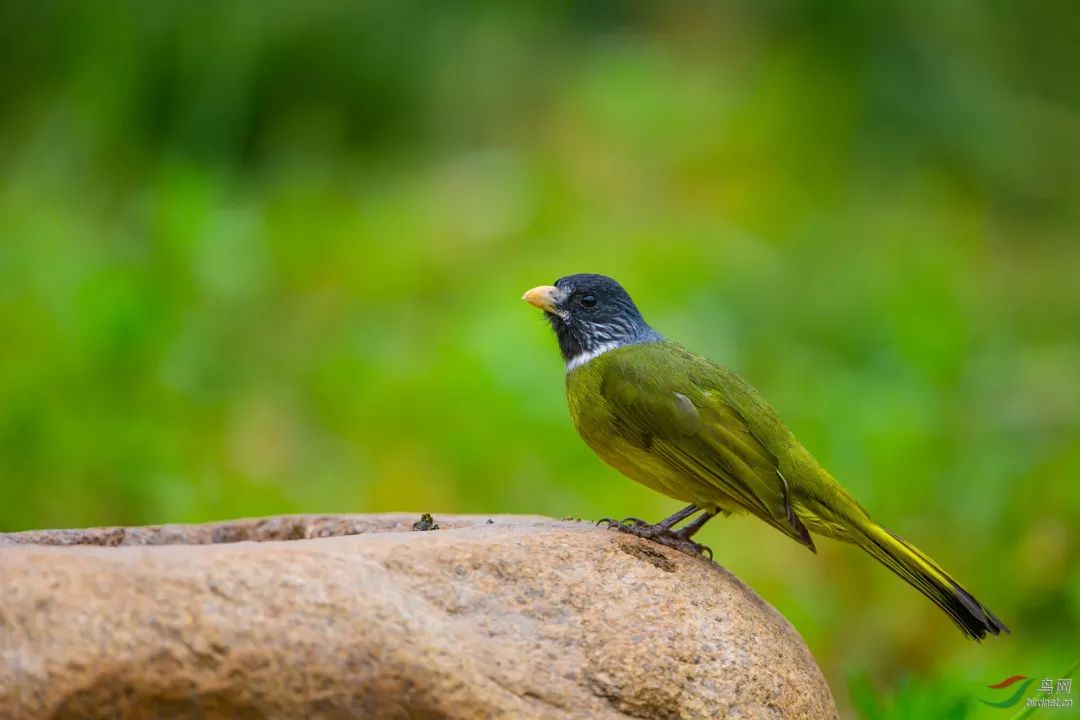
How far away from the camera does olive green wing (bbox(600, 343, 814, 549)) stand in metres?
3.47

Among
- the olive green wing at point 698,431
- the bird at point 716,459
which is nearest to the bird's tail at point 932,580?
the bird at point 716,459

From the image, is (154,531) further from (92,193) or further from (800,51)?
(800,51)

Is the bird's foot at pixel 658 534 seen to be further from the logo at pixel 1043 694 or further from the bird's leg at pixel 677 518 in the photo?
the logo at pixel 1043 694

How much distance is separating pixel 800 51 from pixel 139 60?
473 cm

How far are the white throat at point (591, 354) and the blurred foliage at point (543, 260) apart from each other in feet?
4.03

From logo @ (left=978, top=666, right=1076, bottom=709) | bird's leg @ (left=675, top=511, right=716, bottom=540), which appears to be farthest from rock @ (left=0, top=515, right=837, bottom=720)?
logo @ (left=978, top=666, right=1076, bottom=709)

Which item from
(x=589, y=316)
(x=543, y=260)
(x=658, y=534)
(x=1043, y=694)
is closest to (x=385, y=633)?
(x=658, y=534)

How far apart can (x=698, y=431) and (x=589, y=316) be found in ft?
2.62

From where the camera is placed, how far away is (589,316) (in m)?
4.24

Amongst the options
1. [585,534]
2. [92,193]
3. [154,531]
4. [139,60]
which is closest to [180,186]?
[92,193]

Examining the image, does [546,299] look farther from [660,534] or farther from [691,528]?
[660,534]

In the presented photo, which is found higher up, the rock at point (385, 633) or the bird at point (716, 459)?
the bird at point (716, 459)

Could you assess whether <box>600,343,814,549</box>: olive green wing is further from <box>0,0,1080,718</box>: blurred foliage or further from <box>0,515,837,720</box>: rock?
<box>0,0,1080,718</box>: blurred foliage

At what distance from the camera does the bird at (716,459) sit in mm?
3430
